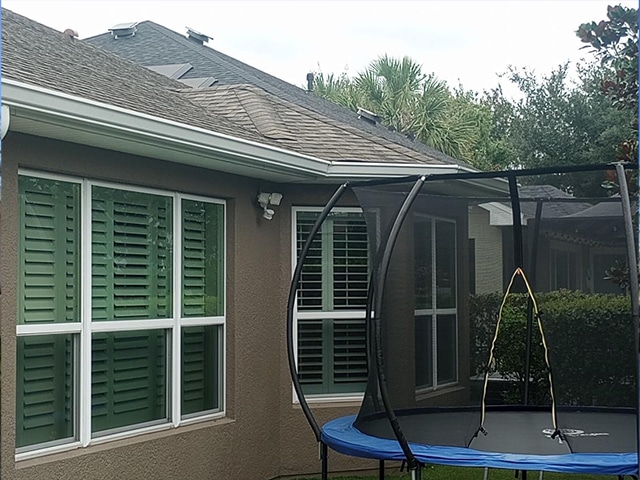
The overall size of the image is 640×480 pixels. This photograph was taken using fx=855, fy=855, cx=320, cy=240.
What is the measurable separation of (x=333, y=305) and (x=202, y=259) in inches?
56.9

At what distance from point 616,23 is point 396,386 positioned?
11.7 ft

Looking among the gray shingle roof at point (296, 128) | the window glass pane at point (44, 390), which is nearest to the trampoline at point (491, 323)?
the gray shingle roof at point (296, 128)

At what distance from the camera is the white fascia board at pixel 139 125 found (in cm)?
391

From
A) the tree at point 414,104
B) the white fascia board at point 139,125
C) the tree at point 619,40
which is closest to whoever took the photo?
the white fascia board at point 139,125

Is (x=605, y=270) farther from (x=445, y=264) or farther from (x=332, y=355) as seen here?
(x=332, y=355)

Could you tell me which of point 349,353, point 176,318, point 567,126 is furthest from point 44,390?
point 567,126

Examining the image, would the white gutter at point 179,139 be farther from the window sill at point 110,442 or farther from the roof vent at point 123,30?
the roof vent at point 123,30

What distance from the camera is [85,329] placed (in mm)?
4895

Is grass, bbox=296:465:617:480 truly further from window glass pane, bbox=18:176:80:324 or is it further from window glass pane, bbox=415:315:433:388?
window glass pane, bbox=18:176:80:324

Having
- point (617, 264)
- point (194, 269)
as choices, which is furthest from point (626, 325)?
point (194, 269)

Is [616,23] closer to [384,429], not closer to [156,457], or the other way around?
[384,429]

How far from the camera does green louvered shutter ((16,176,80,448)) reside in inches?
178

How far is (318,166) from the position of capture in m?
6.46

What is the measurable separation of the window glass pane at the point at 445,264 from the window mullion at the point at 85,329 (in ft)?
8.14
